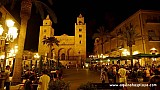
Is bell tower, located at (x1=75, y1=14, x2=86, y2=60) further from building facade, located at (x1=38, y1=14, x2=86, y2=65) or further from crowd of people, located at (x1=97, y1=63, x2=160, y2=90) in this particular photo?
crowd of people, located at (x1=97, y1=63, x2=160, y2=90)

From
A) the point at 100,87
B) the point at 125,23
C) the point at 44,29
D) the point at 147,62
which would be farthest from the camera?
the point at 44,29

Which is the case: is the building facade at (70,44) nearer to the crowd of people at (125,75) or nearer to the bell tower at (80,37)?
the bell tower at (80,37)

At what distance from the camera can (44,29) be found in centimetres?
7812

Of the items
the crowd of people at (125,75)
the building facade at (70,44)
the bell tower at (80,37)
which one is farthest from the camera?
the bell tower at (80,37)

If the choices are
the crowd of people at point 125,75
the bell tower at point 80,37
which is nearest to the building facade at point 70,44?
the bell tower at point 80,37

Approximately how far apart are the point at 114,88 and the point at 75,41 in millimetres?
67711

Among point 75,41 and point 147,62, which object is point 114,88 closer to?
point 147,62

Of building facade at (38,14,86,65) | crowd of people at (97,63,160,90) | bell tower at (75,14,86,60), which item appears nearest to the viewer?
crowd of people at (97,63,160,90)

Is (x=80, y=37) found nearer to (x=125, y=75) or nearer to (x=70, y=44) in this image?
(x=70, y=44)

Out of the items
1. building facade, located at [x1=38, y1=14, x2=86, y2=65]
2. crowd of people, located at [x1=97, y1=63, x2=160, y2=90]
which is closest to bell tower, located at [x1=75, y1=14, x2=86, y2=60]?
building facade, located at [x1=38, y1=14, x2=86, y2=65]

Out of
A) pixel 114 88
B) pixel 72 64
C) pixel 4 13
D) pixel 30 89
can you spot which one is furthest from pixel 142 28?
pixel 72 64

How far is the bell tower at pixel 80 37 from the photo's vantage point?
77125mm

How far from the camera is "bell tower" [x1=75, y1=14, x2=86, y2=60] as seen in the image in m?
77.1

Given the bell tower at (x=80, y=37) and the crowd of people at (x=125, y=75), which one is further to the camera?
the bell tower at (x=80, y=37)
